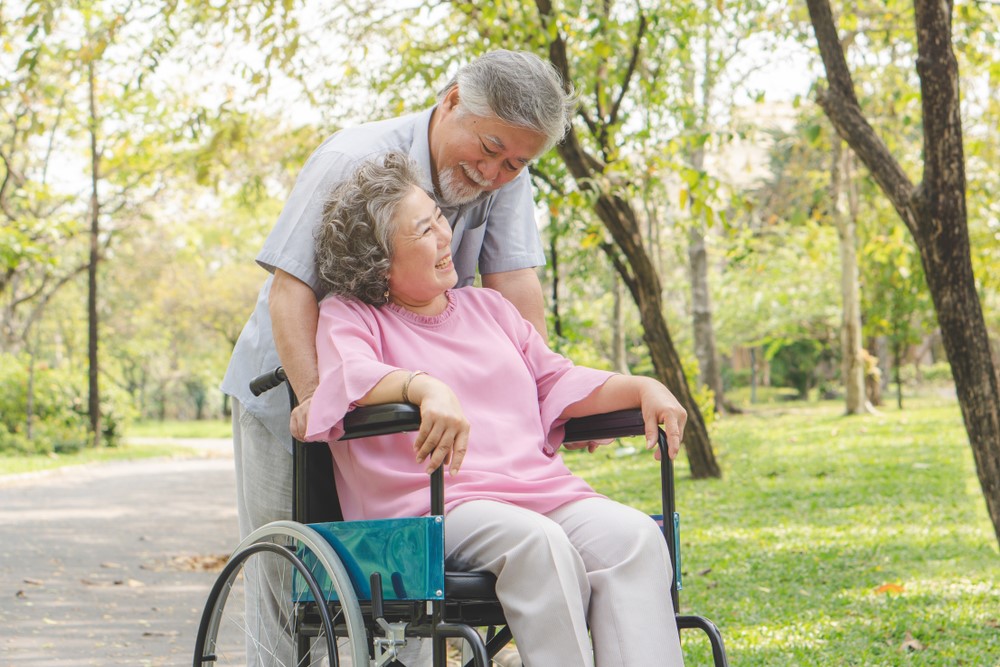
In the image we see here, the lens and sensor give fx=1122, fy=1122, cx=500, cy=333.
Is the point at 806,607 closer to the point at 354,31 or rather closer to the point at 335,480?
the point at 335,480

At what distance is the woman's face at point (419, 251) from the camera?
236 cm

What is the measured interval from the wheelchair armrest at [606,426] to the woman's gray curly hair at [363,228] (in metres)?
0.52

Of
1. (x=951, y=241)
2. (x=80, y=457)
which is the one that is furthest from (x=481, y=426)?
(x=80, y=457)

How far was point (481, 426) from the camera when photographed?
7.60ft

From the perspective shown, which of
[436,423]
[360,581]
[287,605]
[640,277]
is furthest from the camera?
[640,277]

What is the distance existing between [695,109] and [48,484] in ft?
26.6

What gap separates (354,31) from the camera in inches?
415

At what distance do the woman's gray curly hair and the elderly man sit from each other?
0.05 meters

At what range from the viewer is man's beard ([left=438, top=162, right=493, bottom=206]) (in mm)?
2482

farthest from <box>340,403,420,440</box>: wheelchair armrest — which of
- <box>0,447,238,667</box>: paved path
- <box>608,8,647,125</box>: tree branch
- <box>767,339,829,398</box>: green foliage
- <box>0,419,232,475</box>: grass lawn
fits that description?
<box>767,339,829,398</box>: green foliage

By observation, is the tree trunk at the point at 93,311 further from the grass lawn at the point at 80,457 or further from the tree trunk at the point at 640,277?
the tree trunk at the point at 640,277

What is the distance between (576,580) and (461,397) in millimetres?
501

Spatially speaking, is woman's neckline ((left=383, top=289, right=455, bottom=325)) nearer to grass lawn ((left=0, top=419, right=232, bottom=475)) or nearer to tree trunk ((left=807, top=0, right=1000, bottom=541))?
tree trunk ((left=807, top=0, right=1000, bottom=541))

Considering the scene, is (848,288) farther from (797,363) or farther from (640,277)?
(797,363)
